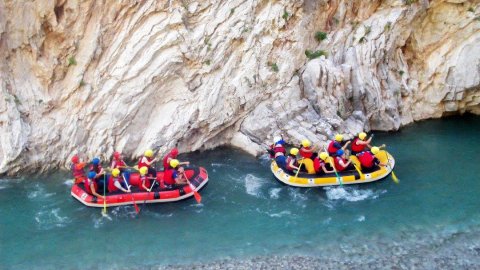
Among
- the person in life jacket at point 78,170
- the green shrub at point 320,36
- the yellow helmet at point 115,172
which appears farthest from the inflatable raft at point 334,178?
the green shrub at point 320,36

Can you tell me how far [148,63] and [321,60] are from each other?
8048 millimetres

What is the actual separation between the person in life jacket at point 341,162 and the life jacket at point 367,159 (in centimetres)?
50

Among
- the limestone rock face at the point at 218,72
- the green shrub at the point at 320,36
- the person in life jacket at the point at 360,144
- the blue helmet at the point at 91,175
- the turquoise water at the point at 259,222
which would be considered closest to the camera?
the turquoise water at the point at 259,222

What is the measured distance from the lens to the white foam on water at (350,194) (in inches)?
643

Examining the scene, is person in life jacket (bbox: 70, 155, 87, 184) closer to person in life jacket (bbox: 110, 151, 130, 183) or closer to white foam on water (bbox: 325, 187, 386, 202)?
person in life jacket (bbox: 110, 151, 130, 183)

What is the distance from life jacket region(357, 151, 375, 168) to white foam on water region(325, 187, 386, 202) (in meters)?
1.03

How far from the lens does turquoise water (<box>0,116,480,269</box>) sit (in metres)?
13.5

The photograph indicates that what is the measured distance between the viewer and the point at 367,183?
17188 mm

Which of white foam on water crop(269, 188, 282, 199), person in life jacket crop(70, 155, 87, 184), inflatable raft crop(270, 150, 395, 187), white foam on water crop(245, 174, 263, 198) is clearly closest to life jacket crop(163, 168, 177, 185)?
white foam on water crop(245, 174, 263, 198)

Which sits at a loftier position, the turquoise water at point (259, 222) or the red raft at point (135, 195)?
the red raft at point (135, 195)

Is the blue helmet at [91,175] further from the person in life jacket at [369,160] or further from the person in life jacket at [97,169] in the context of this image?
the person in life jacket at [369,160]

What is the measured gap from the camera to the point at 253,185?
689 inches

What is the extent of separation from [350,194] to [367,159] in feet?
5.34

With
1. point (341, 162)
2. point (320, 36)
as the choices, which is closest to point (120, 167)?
point (341, 162)
